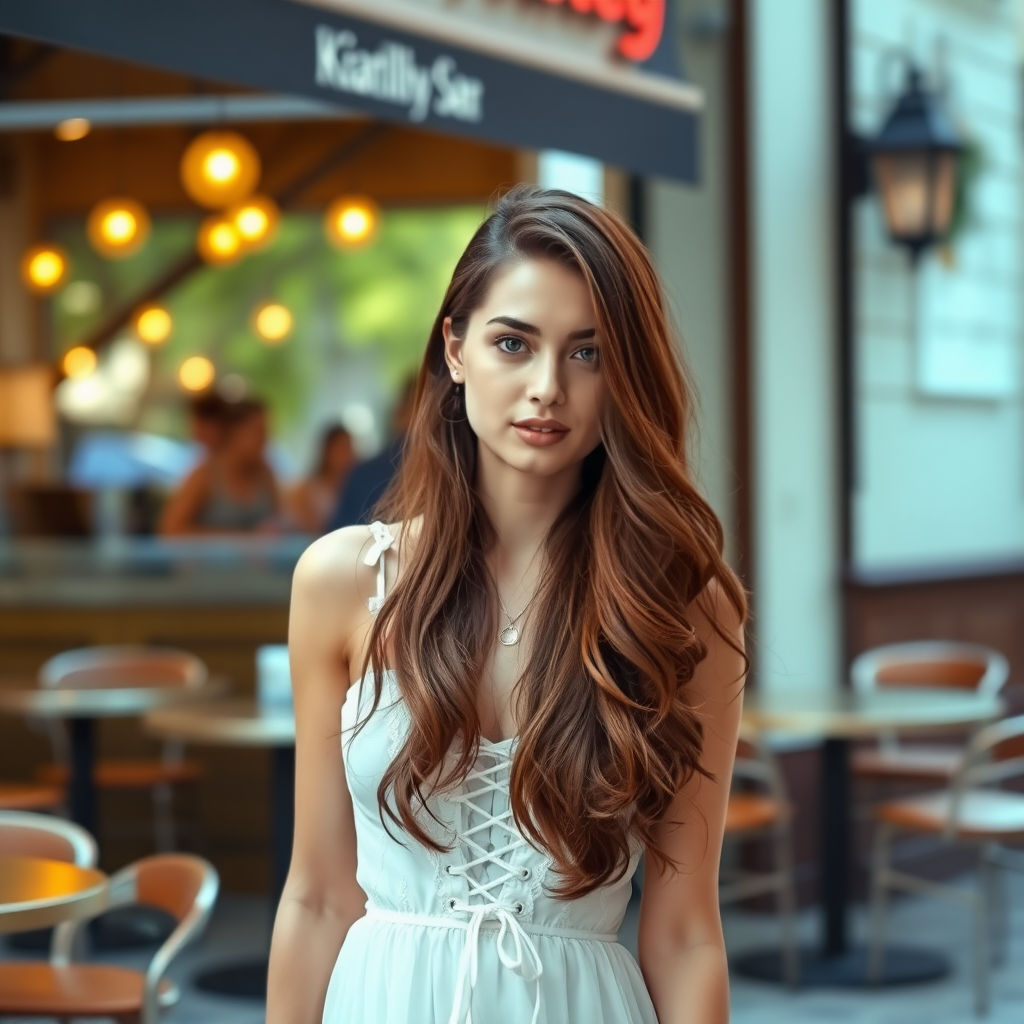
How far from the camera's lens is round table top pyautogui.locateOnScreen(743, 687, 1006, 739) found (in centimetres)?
489

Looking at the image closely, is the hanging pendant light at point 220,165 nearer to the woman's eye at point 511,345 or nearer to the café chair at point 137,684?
the café chair at point 137,684

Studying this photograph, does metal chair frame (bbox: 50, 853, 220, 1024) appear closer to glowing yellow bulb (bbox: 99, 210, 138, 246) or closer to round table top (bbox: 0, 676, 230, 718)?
round table top (bbox: 0, 676, 230, 718)

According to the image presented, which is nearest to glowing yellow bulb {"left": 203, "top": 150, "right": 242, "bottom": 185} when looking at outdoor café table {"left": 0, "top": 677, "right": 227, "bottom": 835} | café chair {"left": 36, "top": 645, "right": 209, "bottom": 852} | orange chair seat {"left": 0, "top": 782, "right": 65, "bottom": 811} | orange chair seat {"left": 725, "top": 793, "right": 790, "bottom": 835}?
café chair {"left": 36, "top": 645, "right": 209, "bottom": 852}

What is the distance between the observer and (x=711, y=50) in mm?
6035

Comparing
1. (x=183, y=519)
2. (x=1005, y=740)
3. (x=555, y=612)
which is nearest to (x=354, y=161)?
(x=183, y=519)

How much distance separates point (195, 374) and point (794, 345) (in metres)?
7.81

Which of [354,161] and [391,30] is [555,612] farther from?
[354,161]

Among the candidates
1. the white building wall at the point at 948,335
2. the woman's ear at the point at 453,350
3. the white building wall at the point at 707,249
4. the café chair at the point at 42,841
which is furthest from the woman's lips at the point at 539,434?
the white building wall at the point at 948,335

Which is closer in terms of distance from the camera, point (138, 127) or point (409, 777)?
point (409, 777)

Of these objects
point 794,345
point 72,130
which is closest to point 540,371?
point 794,345

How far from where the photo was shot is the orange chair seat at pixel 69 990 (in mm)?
3213

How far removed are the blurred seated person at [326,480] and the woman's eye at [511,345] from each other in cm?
739

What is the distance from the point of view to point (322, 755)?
185 centimetres

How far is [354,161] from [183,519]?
3.85 meters
